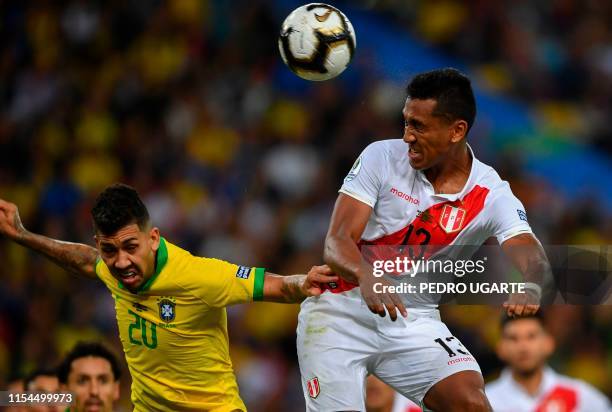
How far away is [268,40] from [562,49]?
2.93 m

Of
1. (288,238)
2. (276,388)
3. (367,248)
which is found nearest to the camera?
(367,248)

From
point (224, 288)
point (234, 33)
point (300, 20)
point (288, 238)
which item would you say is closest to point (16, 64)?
point (234, 33)

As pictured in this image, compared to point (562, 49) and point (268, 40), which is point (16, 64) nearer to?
point (268, 40)

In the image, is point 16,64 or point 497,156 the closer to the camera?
point 497,156

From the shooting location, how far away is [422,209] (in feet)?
17.4

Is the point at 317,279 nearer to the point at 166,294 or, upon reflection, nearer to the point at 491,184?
the point at 166,294

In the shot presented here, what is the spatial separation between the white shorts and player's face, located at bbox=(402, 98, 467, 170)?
2.27 feet

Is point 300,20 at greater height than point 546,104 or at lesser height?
lesser

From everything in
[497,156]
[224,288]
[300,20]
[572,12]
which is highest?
[572,12]

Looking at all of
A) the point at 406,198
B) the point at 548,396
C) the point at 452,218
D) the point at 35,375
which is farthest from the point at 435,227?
the point at 35,375

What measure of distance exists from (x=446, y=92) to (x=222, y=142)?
245 inches

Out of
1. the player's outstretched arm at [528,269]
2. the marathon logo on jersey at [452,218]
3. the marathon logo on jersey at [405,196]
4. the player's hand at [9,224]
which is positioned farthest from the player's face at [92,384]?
the player's outstretched arm at [528,269]

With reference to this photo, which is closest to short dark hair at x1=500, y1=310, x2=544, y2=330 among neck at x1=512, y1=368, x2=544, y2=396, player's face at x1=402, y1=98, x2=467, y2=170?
neck at x1=512, y1=368, x2=544, y2=396

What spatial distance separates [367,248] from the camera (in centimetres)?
534
